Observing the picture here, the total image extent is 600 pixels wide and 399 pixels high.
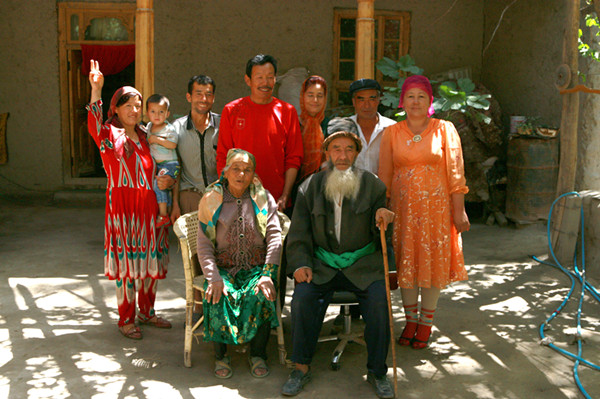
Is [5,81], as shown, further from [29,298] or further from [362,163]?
[362,163]

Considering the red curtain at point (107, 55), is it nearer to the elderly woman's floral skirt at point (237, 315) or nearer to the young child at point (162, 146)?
the young child at point (162, 146)

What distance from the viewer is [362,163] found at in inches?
165

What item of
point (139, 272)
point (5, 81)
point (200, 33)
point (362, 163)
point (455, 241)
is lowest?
point (139, 272)

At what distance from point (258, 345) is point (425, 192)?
4.69 ft

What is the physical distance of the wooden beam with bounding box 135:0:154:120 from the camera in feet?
19.2

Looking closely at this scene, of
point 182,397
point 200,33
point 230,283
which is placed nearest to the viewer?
point 182,397

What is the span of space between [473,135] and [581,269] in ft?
8.91

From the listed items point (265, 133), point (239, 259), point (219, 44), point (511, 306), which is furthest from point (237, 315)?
point (219, 44)

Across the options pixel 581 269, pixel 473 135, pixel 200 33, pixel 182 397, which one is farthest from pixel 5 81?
pixel 581 269

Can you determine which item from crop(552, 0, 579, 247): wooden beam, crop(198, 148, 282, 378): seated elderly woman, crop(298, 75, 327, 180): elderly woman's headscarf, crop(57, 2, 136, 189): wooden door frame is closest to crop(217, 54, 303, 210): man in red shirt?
crop(298, 75, 327, 180): elderly woman's headscarf

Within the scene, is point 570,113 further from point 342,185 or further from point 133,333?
point 133,333

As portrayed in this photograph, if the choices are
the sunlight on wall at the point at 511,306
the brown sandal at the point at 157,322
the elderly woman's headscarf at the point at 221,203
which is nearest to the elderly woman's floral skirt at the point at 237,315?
the elderly woman's headscarf at the point at 221,203

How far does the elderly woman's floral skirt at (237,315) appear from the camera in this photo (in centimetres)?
Answer: 368

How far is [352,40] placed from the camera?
30.8 ft
